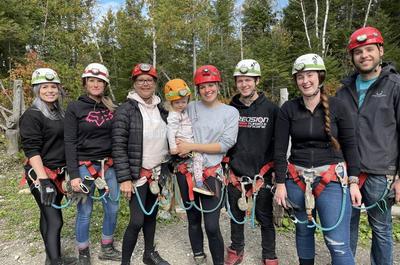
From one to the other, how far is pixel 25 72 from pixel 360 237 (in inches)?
762

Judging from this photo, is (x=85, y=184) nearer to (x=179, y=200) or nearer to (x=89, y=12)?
(x=179, y=200)

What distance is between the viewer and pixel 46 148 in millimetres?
3688

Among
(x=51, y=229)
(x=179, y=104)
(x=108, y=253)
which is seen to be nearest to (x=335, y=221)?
(x=179, y=104)

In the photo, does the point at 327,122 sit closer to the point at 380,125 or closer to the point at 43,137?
the point at 380,125

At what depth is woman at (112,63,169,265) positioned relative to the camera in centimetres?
356

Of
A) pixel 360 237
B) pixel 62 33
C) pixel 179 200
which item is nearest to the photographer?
pixel 179 200

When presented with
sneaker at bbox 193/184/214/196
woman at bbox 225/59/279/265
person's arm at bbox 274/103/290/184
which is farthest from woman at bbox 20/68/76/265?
person's arm at bbox 274/103/290/184

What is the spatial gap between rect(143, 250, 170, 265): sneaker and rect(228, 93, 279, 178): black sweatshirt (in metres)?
1.49

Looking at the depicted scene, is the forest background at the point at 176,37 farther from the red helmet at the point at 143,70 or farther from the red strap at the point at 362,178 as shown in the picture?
the red strap at the point at 362,178

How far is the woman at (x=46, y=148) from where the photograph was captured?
3.56 metres

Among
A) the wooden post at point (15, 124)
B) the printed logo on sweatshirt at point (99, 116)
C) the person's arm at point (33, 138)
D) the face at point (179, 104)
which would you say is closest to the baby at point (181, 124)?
the face at point (179, 104)

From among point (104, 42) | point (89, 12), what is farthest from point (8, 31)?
point (104, 42)

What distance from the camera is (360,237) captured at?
496 cm

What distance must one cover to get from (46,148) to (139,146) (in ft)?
3.48
